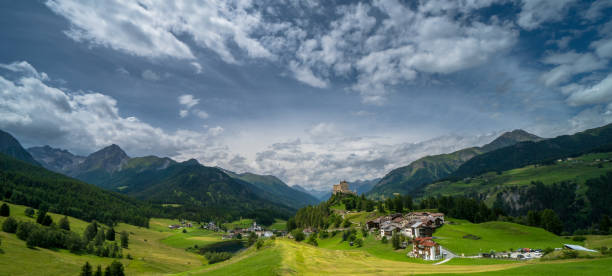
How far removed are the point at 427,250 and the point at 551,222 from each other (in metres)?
77.5

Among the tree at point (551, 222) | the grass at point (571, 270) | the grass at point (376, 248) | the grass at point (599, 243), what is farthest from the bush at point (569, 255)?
the tree at point (551, 222)

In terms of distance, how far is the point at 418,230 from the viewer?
316 ft

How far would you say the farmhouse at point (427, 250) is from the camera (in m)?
64.9

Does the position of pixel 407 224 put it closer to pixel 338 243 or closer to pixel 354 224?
pixel 338 243

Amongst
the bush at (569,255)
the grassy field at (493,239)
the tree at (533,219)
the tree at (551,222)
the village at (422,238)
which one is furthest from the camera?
the tree at (533,219)

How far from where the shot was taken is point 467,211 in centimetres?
13338

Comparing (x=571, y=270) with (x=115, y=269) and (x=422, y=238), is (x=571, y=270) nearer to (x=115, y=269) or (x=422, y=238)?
(x=422, y=238)

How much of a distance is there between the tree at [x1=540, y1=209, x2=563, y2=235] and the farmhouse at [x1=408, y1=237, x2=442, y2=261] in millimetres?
73489

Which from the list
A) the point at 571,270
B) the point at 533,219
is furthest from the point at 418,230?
the point at 571,270

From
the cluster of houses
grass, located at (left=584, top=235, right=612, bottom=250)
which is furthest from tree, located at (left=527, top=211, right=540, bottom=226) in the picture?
grass, located at (left=584, top=235, right=612, bottom=250)

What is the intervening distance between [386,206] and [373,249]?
7231 cm

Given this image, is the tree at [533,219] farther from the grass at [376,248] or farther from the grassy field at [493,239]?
the grass at [376,248]

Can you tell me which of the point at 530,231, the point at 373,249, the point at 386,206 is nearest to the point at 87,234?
the point at 373,249

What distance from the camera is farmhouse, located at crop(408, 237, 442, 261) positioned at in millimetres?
64900
